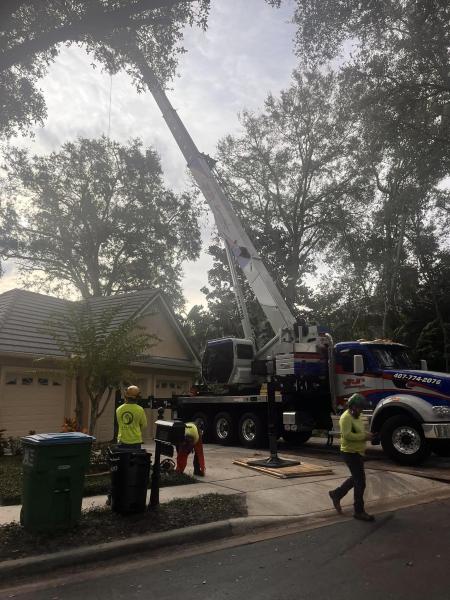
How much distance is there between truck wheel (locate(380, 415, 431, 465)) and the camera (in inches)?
453

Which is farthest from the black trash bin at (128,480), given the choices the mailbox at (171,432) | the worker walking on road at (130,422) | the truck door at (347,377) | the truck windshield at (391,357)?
the truck windshield at (391,357)

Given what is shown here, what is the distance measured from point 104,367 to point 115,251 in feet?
92.3


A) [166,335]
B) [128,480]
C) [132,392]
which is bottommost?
[128,480]

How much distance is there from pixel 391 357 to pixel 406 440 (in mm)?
2568

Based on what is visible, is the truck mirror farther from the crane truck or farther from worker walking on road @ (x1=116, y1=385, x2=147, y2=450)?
worker walking on road @ (x1=116, y1=385, x2=147, y2=450)

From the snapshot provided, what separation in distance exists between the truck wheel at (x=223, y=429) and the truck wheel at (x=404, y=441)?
5.19 meters

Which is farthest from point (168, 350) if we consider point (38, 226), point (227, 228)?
point (38, 226)

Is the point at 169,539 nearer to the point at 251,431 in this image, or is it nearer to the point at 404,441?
the point at 404,441

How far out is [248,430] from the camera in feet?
50.5

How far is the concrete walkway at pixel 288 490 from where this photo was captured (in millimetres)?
7359

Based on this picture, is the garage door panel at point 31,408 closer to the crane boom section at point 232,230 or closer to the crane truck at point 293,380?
the crane truck at point 293,380

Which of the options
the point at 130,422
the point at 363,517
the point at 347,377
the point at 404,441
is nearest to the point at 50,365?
the point at 130,422

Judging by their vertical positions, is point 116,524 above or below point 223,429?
below

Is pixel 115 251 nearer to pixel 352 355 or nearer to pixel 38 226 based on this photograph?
pixel 38 226
